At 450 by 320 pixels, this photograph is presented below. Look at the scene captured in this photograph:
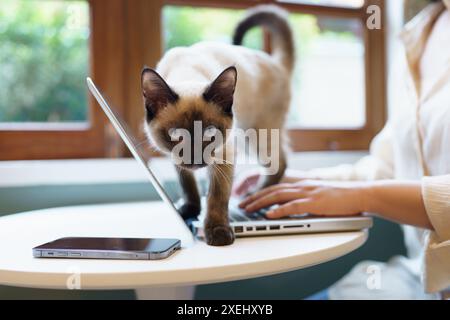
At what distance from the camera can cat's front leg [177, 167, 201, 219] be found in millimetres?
864

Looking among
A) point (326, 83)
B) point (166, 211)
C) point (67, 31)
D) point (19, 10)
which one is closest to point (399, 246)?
point (326, 83)

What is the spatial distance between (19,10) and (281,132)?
0.92m

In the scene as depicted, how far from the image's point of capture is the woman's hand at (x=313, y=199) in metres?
0.83

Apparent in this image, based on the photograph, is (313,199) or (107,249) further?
(313,199)

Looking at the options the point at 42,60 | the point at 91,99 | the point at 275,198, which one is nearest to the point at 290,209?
the point at 275,198

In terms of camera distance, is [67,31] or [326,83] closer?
[67,31]

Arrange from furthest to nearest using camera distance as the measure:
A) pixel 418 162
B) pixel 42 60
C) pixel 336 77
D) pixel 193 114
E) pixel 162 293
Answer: pixel 336 77 → pixel 42 60 → pixel 418 162 → pixel 162 293 → pixel 193 114

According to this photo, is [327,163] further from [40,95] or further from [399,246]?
[40,95]

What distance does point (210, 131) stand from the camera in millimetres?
702

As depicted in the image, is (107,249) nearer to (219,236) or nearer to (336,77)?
(219,236)

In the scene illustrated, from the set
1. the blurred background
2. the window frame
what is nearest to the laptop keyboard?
the blurred background

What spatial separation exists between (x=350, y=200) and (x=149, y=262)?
0.45 meters

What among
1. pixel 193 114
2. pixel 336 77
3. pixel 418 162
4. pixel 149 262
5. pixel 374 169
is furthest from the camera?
pixel 336 77

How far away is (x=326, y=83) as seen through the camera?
167 centimetres
